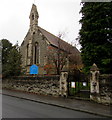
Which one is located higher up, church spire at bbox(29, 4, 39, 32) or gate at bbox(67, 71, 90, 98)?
church spire at bbox(29, 4, 39, 32)

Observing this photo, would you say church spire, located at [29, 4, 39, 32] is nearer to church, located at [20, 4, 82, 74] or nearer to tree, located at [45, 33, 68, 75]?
church, located at [20, 4, 82, 74]

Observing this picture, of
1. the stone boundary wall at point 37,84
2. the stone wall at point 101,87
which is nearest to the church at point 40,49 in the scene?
the stone boundary wall at point 37,84

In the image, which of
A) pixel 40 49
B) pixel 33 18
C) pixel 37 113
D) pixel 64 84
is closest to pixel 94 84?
pixel 64 84

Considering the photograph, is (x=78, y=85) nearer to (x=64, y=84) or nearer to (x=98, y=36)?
(x=64, y=84)

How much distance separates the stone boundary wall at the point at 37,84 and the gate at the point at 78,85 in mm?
1157

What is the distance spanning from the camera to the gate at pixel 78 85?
427 inches

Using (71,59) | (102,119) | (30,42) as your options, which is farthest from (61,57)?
(102,119)

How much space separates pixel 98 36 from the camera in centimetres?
1375

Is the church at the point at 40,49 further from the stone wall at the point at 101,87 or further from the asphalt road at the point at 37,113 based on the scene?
the asphalt road at the point at 37,113

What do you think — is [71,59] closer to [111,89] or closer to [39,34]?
[39,34]

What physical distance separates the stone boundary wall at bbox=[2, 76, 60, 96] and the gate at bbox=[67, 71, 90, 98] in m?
1.16

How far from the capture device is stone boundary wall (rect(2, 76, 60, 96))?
476 inches

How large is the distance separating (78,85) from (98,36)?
19.8 feet

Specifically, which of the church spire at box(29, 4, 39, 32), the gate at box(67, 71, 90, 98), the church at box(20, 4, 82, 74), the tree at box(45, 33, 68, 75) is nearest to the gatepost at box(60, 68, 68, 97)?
the gate at box(67, 71, 90, 98)
